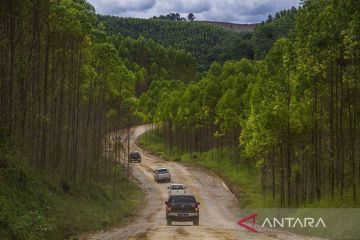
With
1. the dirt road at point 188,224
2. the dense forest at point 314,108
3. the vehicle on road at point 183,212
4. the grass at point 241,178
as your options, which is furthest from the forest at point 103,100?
the vehicle on road at point 183,212

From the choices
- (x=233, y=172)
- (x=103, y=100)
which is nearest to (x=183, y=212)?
(x=103, y=100)

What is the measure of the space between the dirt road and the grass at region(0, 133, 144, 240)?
1382mm

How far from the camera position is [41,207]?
2447cm

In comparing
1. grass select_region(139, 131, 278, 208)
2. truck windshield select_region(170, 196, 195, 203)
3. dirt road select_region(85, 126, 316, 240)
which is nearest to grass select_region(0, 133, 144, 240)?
dirt road select_region(85, 126, 316, 240)

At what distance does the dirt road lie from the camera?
76.3 feet

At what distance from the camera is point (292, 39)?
118 ft

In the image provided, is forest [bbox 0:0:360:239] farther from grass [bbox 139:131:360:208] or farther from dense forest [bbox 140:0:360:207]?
grass [bbox 139:131:360:208]

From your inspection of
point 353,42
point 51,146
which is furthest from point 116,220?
point 353,42

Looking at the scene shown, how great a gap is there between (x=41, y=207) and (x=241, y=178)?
1620 inches

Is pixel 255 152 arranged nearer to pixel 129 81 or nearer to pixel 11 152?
pixel 129 81

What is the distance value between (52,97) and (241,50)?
468 ft

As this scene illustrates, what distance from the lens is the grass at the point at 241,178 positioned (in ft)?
97.4

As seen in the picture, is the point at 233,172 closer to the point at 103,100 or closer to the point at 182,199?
the point at 103,100

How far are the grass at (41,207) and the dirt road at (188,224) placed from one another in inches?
54.4
